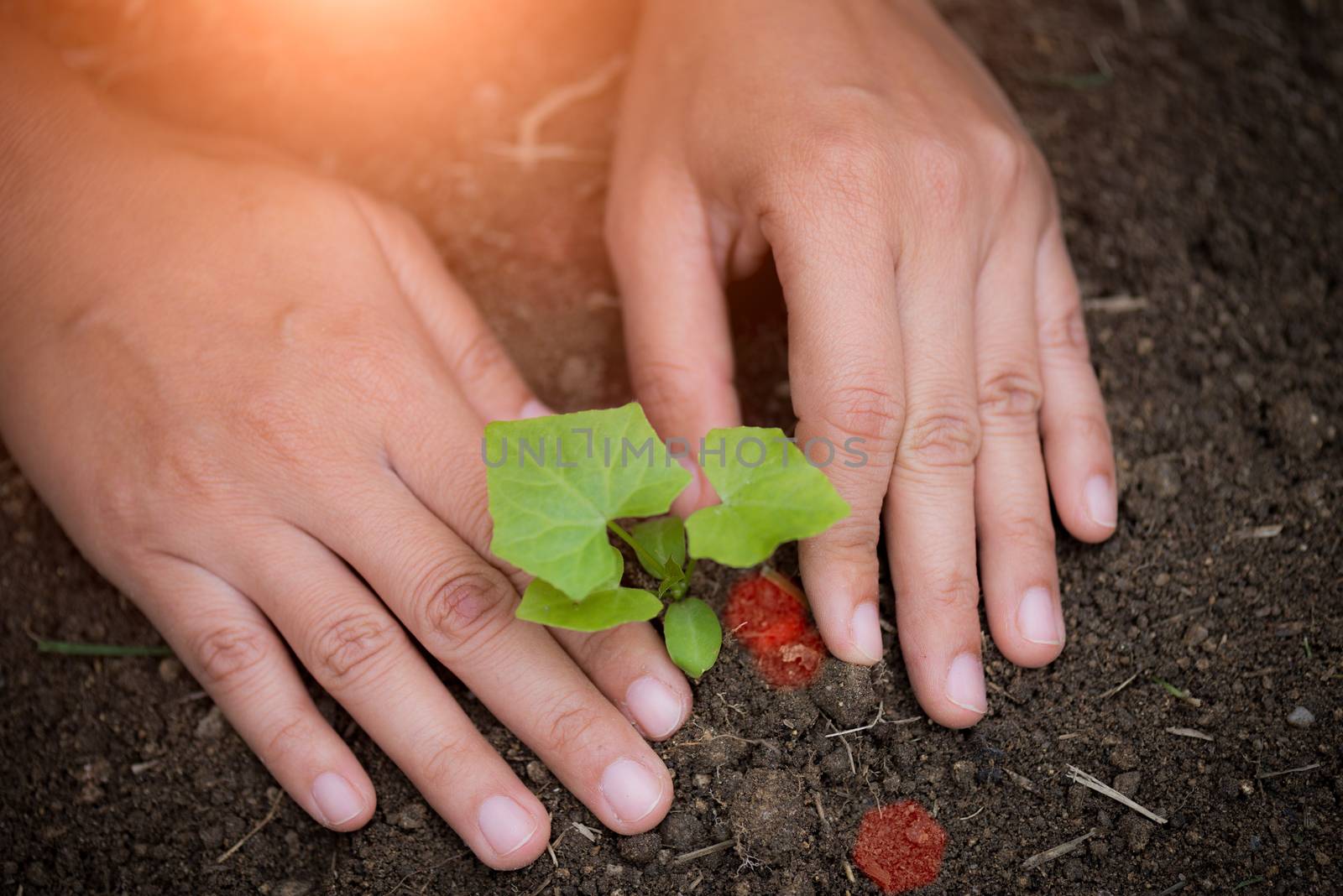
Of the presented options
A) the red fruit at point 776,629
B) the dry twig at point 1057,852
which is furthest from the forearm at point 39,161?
the dry twig at point 1057,852

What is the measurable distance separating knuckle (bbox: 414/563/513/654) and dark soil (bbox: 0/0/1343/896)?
9.1 inches

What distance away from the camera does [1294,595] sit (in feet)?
6.49

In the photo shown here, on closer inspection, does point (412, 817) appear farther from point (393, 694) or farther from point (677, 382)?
point (677, 382)

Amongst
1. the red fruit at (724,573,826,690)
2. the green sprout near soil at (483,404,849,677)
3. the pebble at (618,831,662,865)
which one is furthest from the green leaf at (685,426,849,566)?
the pebble at (618,831,662,865)

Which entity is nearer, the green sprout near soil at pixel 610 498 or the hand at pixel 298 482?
the green sprout near soil at pixel 610 498

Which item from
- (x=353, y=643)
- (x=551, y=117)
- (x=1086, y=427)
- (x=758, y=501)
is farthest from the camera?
(x=551, y=117)

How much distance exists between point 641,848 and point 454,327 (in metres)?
1.19

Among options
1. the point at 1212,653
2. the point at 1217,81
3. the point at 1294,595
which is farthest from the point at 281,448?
the point at 1217,81

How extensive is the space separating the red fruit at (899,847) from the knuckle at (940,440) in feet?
2.03

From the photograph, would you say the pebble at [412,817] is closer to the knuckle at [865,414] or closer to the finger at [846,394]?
the finger at [846,394]

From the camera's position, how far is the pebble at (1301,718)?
1.84 metres

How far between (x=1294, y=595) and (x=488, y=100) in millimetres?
2335

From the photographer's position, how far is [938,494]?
1.87 m

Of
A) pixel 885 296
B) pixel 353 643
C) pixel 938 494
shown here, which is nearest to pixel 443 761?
pixel 353 643
